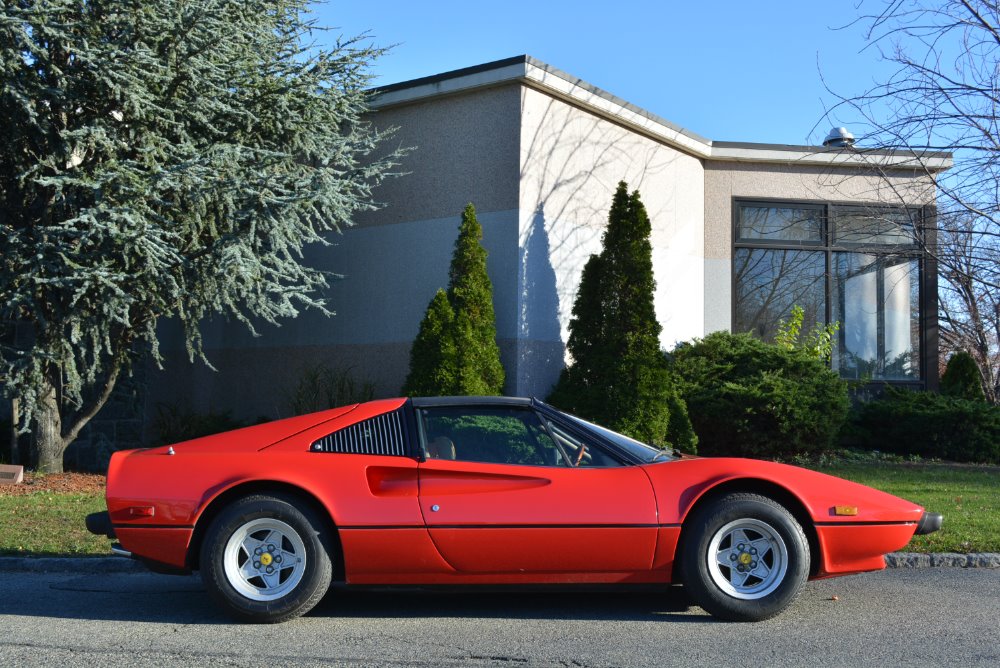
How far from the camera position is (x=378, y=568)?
5453mm

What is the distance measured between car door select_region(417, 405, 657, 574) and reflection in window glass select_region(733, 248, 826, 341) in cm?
1157

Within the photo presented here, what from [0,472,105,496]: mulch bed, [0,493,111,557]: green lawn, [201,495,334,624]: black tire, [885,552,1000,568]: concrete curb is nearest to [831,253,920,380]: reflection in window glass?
[885,552,1000,568]: concrete curb

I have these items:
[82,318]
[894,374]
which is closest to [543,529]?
[82,318]

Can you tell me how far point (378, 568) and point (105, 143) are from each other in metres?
7.04

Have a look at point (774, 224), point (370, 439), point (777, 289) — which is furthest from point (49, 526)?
point (774, 224)

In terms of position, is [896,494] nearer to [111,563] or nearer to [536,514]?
[536,514]

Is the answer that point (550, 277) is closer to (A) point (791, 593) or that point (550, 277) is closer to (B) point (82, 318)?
(B) point (82, 318)

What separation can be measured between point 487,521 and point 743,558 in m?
1.47

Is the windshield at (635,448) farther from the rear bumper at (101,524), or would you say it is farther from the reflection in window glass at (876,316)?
the reflection in window glass at (876,316)

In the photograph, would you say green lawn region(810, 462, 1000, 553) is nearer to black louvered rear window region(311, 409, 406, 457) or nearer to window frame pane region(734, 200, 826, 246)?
black louvered rear window region(311, 409, 406, 457)

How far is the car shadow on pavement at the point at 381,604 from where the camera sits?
5.67m

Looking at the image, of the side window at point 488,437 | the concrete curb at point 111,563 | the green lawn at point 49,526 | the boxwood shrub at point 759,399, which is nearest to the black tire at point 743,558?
the side window at point 488,437

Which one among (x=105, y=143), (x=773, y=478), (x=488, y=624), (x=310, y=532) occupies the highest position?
(x=105, y=143)

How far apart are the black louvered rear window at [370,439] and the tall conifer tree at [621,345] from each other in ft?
21.3
